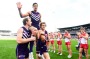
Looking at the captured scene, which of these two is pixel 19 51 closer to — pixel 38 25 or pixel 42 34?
pixel 42 34

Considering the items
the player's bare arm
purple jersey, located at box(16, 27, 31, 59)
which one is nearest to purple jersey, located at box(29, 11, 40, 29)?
the player's bare arm

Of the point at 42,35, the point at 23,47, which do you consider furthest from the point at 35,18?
the point at 23,47

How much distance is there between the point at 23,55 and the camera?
8922 millimetres

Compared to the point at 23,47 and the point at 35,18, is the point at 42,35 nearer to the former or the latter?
the point at 35,18

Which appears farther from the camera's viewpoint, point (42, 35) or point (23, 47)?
point (42, 35)

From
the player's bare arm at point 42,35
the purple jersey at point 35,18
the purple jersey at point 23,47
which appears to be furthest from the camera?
the purple jersey at point 35,18

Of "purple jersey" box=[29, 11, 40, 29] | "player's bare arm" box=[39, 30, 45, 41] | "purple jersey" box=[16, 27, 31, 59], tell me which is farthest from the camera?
"purple jersey" box=[29, 11, 40, 29]

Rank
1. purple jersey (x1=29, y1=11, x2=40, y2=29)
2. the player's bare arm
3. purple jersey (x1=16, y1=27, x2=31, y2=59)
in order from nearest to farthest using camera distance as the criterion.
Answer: purple jersey (x1=16, y1=27, x2=31, y2=59) → the player's bare arm → purple jersey (x1=29, y1=11, x2=40, y2=29)

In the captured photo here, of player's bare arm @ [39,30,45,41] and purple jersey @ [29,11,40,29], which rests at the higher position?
purple jersey @ [29,11,40,29]

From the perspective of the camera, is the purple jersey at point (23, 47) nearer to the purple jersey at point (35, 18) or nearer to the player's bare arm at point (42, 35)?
the player's bare arm at point (42, 35)

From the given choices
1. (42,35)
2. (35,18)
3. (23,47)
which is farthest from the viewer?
(35,18)

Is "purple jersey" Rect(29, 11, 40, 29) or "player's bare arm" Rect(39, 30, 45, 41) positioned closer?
"player's bare arm" Rect(39, 30, 45, 41)

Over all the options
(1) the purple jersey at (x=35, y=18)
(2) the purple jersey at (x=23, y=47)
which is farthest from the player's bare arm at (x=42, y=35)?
(2) the purple jersey at (x=23, y=47)

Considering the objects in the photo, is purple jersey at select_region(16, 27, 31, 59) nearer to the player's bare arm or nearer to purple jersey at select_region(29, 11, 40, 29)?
the player's bare arm
